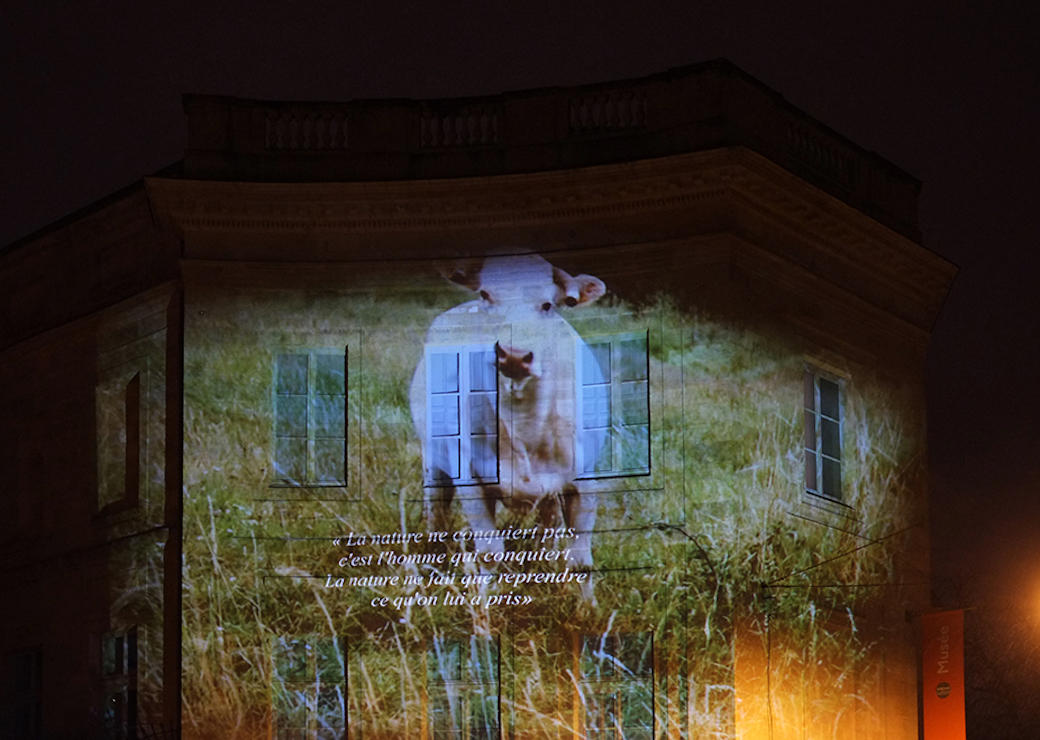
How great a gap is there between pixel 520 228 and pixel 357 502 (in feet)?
13.0

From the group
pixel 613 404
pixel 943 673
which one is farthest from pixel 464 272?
pixel 943 673

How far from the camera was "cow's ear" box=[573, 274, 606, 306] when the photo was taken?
27797 mm

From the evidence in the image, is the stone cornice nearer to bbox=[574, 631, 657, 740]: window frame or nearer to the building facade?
the building facade

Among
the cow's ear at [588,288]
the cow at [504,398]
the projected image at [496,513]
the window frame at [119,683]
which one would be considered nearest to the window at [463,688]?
the projected image at [496,513]

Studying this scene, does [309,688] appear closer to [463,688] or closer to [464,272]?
[463,688]

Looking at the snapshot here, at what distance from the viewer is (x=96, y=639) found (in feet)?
97.8

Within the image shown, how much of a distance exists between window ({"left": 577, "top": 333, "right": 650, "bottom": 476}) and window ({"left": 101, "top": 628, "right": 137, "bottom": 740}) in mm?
6429

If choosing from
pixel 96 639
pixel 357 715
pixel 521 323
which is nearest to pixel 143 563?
pixel 96 639

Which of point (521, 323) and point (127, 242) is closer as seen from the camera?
point (521, 323)

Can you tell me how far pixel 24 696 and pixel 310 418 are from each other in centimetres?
653

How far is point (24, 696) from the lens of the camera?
31.3 meters

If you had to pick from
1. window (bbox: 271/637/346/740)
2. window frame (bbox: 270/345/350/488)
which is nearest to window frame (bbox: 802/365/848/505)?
window frame (bbox: 270/345/350/488)

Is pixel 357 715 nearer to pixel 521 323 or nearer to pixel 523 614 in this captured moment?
pixel 523 614

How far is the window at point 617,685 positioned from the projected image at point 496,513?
0.09ft
